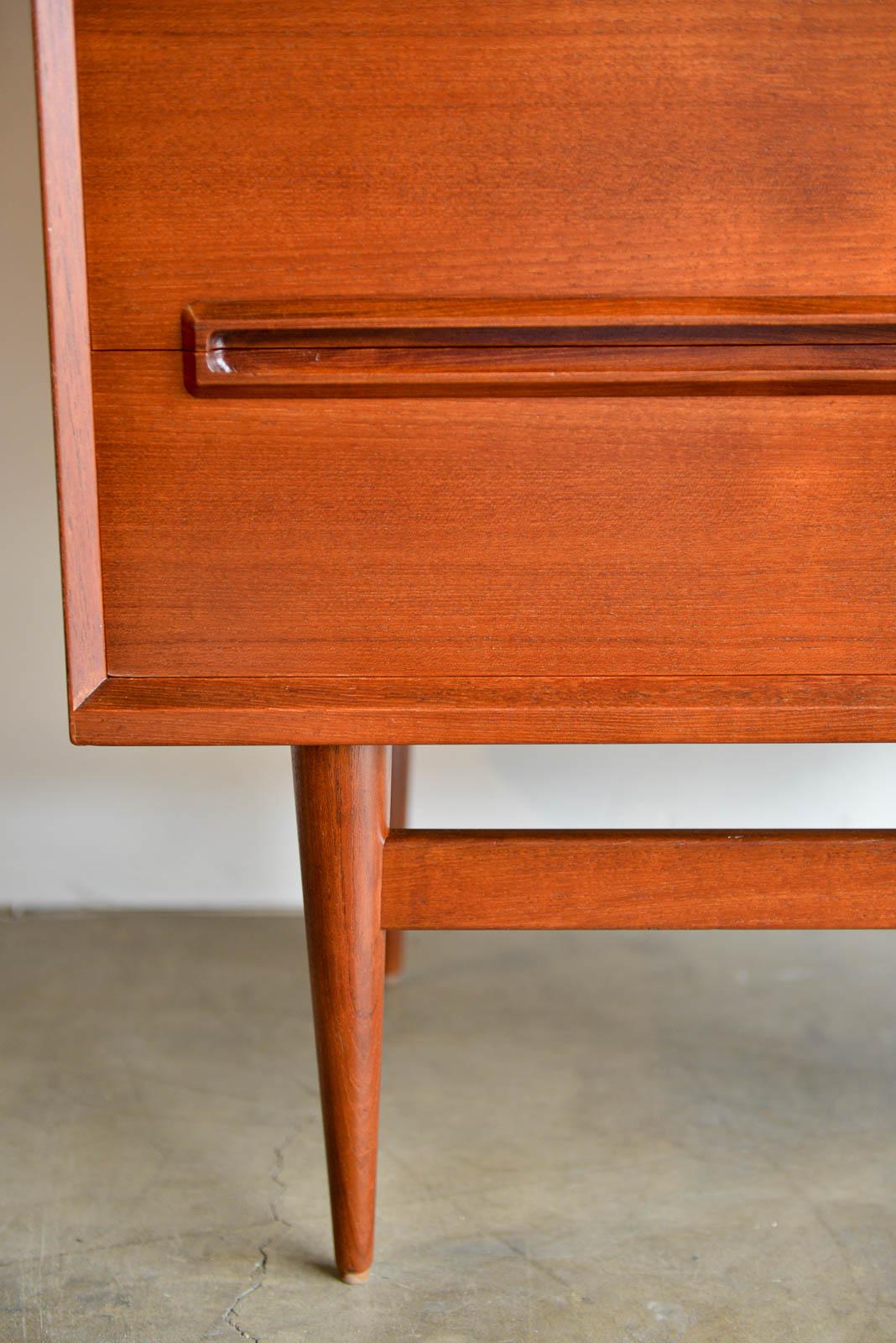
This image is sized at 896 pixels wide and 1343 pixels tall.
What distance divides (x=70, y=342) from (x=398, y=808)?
2.20ft

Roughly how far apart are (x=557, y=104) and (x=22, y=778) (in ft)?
3.46

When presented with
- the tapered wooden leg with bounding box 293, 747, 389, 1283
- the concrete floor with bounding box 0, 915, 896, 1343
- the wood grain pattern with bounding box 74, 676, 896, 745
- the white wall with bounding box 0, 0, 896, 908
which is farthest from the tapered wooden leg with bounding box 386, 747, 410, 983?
the wood grain pattern with bounding box 74, 676, 896, 745

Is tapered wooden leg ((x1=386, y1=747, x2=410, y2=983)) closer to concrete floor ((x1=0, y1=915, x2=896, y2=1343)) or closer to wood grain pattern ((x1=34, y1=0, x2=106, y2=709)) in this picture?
concrete floor ((x1=0, y1=915, x2=896, y2=1343))

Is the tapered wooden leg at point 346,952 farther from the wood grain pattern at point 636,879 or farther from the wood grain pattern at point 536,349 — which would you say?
the wood grain pattern at point 536,349

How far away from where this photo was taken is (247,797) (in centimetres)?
142

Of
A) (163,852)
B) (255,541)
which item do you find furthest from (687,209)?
(163,852)

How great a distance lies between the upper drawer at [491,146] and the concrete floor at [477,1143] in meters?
0.57

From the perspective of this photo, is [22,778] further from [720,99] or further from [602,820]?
[720,99]

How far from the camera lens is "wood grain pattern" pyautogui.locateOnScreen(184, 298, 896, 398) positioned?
0.57 m

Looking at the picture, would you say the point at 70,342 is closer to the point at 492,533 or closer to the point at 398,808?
the point at 492,533

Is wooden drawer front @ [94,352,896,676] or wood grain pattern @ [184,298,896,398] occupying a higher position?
wood grain pattern @ [184,298,896,398]

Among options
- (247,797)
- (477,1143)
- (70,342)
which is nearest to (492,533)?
(70,342)

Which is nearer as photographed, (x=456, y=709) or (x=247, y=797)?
(x=456, y=709)

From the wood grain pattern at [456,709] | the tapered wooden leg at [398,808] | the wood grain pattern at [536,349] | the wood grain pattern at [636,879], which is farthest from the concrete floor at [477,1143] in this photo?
the wood grain pattern at [536,349]
